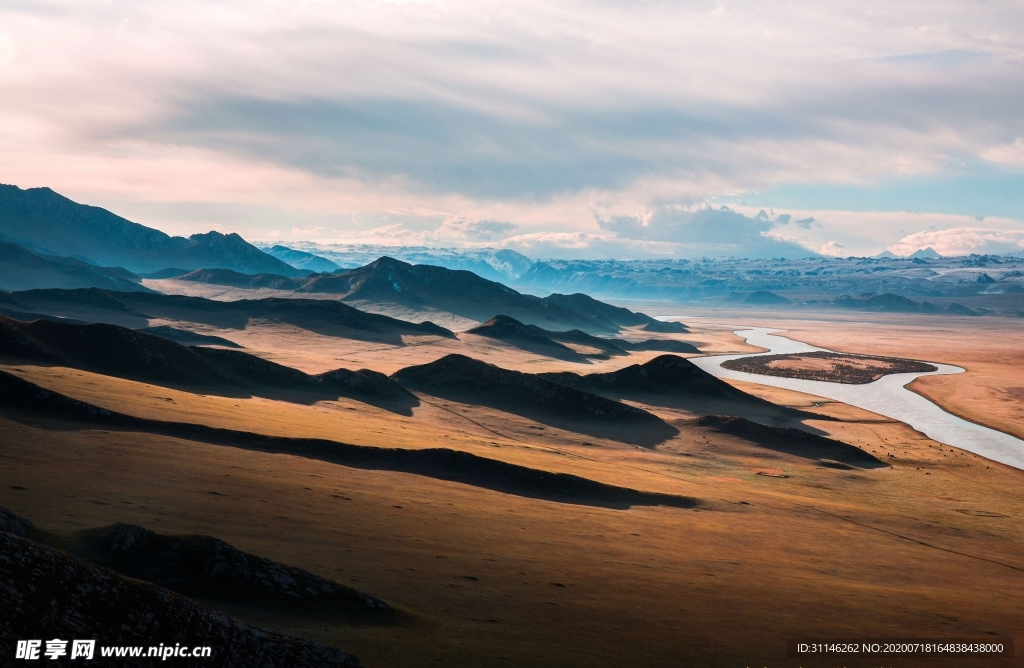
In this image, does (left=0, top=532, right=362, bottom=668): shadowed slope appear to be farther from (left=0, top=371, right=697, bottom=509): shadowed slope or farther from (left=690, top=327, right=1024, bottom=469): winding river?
(left=690, top=327, right=1024, bottom=469): winding river

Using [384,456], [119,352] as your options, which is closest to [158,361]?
[119,352]

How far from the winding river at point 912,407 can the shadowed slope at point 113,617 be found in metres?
88.4

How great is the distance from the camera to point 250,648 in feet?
56.3

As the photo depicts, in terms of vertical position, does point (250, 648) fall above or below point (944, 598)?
above

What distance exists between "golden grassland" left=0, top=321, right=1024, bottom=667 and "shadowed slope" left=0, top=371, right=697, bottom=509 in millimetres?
2345

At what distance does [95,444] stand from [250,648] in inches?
1362

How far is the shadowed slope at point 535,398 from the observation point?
94125mm

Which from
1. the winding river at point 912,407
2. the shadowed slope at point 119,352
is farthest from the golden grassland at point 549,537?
the winding river at point 912,407

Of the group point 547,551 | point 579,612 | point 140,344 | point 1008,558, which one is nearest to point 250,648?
point 579,612

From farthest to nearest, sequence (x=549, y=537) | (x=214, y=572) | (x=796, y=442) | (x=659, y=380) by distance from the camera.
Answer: (x=659, y=380)
(x=796, y=442)
(x=549, y=537)
(x=214, y=572)

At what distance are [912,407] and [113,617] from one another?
128 meters

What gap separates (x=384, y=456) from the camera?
186 ft

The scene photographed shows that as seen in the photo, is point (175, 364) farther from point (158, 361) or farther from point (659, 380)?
point (659, 380)

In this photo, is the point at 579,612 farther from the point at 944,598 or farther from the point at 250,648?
the point at 944,598
